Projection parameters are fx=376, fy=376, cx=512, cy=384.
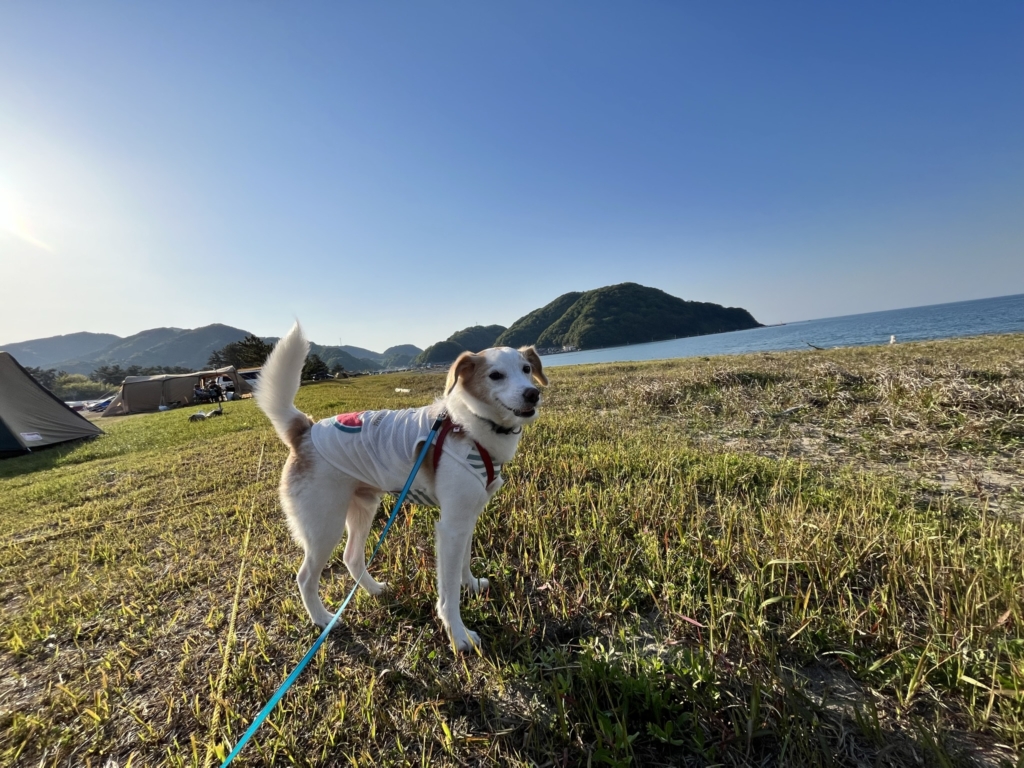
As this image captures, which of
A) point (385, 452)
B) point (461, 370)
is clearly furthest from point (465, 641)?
point (461, 370)

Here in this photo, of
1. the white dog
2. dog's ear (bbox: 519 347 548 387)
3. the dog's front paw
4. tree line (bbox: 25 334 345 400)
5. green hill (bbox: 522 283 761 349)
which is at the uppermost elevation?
green hill (bbox: 522 283 761 349)

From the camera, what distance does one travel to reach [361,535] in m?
2.85

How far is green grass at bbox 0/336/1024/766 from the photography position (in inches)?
→ 62.3

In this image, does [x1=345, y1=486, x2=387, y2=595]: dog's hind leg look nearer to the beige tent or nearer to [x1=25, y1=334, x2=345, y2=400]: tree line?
the beige tent

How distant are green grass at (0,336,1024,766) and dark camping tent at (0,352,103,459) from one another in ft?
34.7

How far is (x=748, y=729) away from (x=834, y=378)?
868 cm

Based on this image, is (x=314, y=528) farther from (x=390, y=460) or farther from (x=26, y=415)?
(x=26, y=415)

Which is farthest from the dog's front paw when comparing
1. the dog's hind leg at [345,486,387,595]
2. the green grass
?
the dog's hind leg at [345,486,387,595]

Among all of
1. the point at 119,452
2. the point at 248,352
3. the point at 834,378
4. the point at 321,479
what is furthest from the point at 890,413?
the point at 248,352

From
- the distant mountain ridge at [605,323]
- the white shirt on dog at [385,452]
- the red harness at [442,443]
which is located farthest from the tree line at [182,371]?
the red harness at [442,443]

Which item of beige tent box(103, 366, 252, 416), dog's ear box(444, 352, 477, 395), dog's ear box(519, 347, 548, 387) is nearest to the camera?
dog's ear box(444, 352, 477, 395)

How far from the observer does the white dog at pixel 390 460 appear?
8.04 ft

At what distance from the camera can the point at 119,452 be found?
973cm

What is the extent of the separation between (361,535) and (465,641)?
1.14 meters
